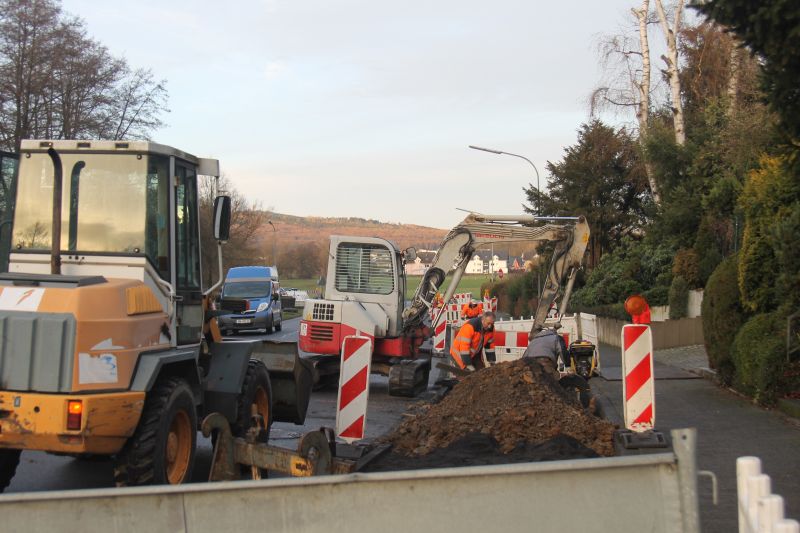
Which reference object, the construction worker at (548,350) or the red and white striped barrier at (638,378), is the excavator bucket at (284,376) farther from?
the red and white striped barrier at (638,378)

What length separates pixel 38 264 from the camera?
7.71m

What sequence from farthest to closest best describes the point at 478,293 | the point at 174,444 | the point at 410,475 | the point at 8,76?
the point at 478,293, the point at 8,76, the point at 174,444, the point at 410,475

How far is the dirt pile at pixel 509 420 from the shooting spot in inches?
347

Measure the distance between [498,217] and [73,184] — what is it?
402 inches

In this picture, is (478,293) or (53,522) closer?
(53,522)

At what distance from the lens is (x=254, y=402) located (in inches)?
360

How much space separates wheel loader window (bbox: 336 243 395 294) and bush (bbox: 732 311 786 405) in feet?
20.8

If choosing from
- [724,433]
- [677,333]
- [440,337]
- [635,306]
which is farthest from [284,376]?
[677,333]

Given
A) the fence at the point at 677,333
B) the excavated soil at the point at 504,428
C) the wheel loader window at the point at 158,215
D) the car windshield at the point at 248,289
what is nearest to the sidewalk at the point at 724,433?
the excavated soil at the point at 504,428

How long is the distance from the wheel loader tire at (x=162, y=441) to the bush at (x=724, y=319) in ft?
36.9

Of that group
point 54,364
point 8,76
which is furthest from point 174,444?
point 8,76

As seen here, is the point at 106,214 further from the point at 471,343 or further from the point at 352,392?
the point at 471,343

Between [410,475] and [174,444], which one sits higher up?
[410,475]

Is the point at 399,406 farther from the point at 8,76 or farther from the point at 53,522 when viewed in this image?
the point at 8,76
